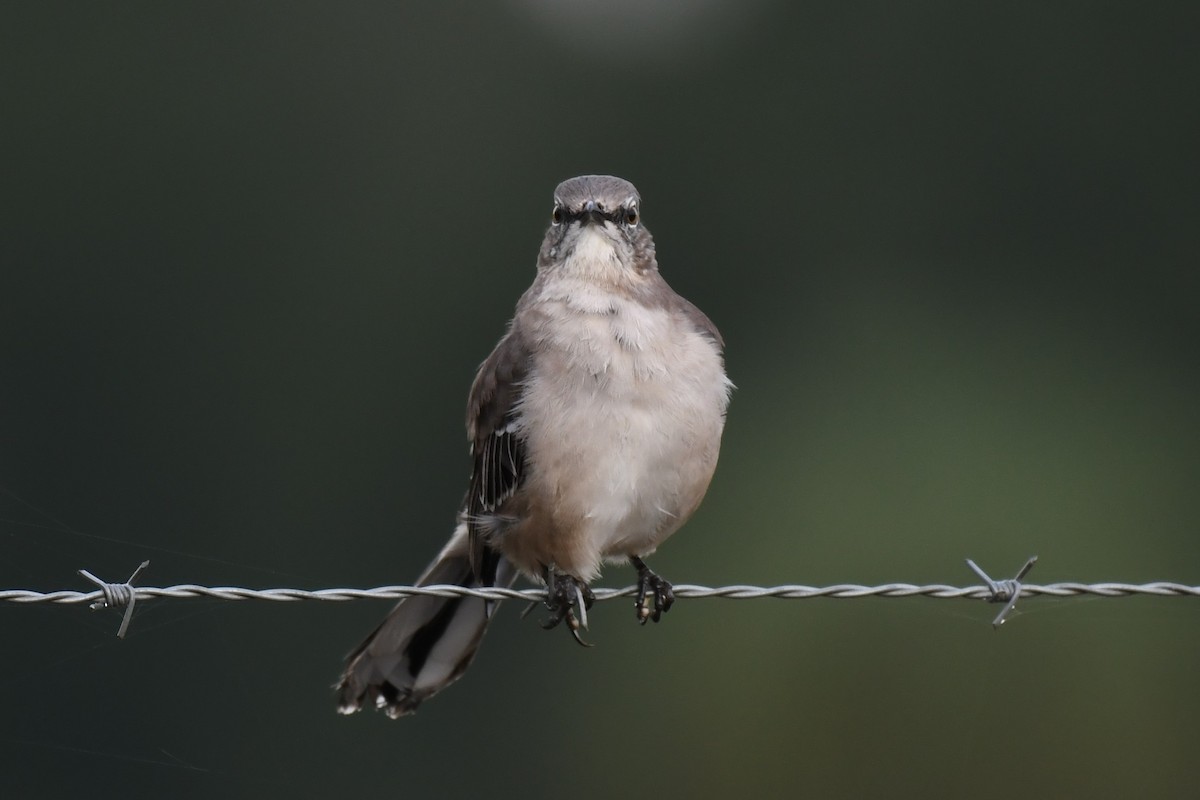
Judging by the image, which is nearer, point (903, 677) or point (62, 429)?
point (903, 677)

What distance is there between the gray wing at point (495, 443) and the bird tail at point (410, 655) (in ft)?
0.93

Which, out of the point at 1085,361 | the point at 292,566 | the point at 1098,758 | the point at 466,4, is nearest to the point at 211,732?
the point at 292,566

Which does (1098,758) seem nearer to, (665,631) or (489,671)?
(665,631)

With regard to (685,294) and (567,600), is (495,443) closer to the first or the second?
(567,600)

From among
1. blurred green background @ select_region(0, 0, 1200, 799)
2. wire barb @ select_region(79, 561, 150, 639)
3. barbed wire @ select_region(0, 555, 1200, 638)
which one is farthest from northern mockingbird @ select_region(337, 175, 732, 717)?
blurred green background @ select_region(0, 0, 1200, 799)

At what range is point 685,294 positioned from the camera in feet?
115

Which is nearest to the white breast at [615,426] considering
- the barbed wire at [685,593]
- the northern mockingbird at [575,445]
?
the northern mockingbird at [575,445]

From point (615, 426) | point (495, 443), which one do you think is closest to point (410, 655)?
point (495, 443)

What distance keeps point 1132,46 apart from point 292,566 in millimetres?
23223

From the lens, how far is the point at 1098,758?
58.0 feet

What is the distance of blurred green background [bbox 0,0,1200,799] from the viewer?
20.0m

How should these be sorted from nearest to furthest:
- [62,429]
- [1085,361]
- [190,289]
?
[62,429] → [1085,361] → [190,289]

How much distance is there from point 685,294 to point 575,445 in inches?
1114

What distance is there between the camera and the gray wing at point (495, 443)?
716cm
